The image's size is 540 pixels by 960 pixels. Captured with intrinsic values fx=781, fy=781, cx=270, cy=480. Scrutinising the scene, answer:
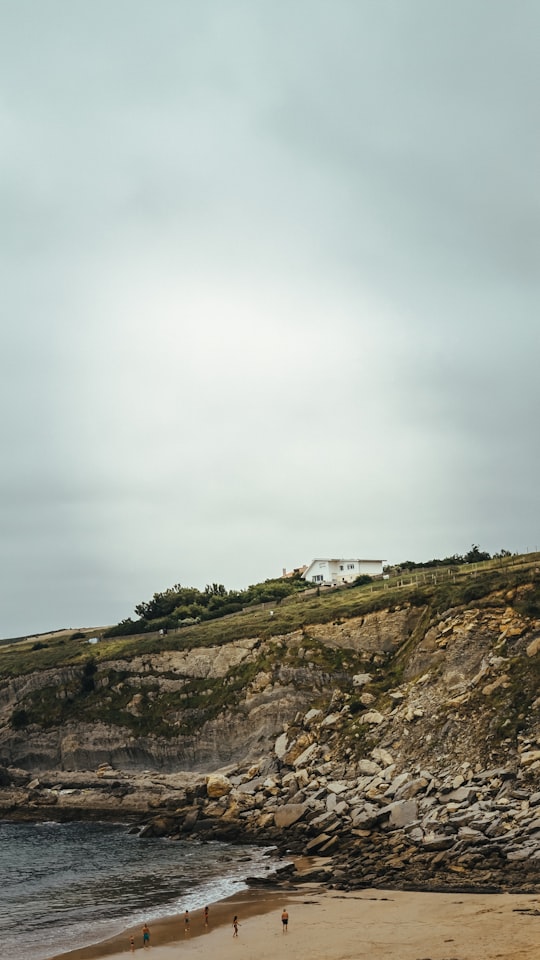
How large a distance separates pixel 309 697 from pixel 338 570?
2656 inches

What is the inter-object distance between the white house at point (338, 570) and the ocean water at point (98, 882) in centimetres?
8035

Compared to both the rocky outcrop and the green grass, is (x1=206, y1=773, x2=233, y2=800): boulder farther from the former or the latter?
the green grass

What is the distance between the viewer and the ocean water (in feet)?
131

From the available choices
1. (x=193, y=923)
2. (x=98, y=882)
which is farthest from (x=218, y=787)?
(x=193, y=923)

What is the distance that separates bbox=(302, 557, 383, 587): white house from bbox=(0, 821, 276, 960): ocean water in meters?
80.3

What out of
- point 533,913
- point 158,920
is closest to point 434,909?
point 533,913

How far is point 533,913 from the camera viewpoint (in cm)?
3356

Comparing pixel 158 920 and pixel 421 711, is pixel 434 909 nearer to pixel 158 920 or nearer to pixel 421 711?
pixel 158 920

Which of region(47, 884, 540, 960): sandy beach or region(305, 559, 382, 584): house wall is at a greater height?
region(305, 559, 382, 584): house wall

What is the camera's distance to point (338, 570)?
14562 cm

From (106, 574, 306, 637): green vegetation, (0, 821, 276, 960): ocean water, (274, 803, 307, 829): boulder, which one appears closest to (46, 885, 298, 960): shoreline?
(0, 821, 276, 960): ocean water

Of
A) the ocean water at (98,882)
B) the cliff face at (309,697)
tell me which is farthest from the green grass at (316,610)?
the ocean water at (98,882)

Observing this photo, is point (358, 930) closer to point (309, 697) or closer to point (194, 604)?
point (309, 697)

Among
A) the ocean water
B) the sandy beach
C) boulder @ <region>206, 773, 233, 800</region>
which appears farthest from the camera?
boulder @ <region>206, 773, 233, 800</region>
